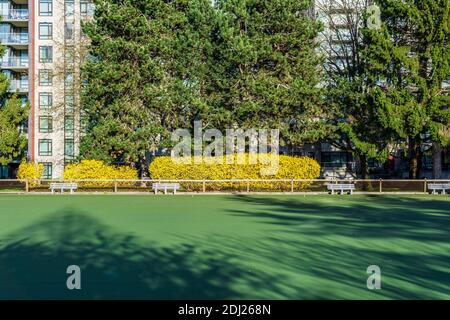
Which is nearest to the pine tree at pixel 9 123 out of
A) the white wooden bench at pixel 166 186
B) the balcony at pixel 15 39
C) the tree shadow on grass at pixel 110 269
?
the white wooden bench at pixel 166 186

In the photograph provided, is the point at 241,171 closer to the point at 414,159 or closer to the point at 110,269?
the point at 414,159

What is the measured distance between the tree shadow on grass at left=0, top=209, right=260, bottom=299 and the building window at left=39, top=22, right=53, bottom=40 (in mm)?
52910

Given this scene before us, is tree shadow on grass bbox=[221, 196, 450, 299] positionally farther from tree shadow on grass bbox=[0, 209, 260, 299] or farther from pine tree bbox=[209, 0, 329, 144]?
pine tree bbox=[209, 0, 329, 144]

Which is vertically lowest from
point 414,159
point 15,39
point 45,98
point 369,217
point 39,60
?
point 369,217

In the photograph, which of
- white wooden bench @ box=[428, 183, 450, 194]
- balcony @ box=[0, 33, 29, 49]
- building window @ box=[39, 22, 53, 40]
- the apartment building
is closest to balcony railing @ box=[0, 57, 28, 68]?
the apartment building

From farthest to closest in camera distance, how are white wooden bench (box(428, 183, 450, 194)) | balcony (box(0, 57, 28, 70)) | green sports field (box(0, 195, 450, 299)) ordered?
balcony (box(0, 57, 28, 70))
white wooden bench (box(428, 183, 450, 194))
green sports field (box(0, 195, 450, 299))

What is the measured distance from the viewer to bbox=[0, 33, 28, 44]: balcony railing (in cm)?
6078

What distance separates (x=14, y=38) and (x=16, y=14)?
3159mm

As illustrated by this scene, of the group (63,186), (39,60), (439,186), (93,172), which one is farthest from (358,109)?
(39,60)

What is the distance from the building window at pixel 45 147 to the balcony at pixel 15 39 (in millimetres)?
11658

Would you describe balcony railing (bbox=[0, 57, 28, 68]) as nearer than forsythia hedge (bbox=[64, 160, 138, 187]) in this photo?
No

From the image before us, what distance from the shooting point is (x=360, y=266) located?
991cm

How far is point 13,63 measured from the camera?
61.0m
